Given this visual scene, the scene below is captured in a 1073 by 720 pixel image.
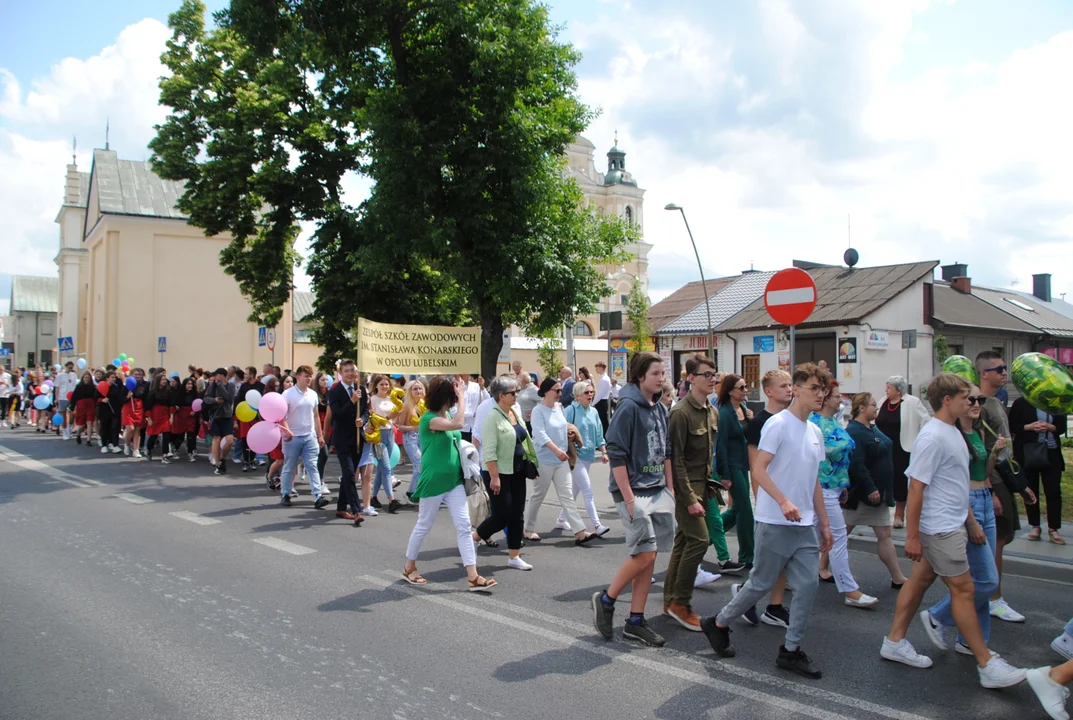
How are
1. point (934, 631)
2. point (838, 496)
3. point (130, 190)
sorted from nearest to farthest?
point (934, 631), point (838, 496), point (130, 190)

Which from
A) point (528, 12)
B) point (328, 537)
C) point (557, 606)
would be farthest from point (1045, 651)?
point (528, 12)

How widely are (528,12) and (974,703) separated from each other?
1390 cm

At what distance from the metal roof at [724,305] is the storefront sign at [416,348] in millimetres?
23277

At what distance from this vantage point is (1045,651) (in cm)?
523

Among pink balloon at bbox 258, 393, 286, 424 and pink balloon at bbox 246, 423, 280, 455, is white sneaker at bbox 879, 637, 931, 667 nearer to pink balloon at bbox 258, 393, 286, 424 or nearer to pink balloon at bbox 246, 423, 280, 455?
pink balloon at bbox 258, 393, 286, 424

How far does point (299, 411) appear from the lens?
430 inches

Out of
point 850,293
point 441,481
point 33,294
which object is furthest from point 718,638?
point 33,294

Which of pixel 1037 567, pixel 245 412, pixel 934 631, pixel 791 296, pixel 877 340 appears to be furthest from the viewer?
pixel 877 340

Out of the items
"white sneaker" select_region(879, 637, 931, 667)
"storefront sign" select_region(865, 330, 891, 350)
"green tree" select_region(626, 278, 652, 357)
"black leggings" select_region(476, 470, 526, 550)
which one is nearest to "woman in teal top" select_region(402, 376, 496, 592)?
"black leggings" select_region(476, 470, 526, 550)

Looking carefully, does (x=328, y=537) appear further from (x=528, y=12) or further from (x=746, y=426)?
(x=528, y=12)

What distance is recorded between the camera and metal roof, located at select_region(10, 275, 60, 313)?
89188 millimetres

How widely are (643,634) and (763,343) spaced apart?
29663 millimetres

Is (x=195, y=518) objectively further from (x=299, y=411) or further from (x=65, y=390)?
(x=65, y=390)

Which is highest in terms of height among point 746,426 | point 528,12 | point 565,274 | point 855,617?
point 528,12
